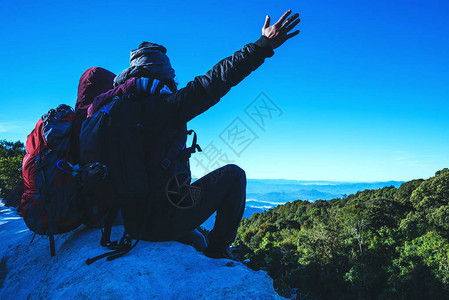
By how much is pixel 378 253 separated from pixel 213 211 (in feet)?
148

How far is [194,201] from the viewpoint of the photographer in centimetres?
281

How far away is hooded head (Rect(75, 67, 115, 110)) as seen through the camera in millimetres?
4023

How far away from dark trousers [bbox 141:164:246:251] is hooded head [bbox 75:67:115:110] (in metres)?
2.21

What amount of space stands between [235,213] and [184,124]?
3.61 feet

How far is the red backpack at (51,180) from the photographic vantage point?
3.01 m

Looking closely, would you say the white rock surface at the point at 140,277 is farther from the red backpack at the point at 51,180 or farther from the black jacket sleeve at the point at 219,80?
the black jacket sleeve at the point at 219,80

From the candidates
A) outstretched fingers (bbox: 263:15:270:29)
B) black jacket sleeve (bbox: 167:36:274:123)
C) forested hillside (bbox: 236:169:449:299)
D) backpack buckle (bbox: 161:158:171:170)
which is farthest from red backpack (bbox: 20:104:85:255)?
forested hillside (bbox: 236:169:449:299)

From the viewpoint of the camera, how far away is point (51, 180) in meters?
3.02

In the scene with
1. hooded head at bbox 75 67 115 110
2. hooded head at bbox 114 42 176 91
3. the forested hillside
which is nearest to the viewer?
hooded head at bbox 114 42 176 91

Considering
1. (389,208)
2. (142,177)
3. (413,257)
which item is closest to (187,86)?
(142,177)

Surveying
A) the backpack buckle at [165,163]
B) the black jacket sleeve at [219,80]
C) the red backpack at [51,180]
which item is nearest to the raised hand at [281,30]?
the black jacket sleeve at [219,80]

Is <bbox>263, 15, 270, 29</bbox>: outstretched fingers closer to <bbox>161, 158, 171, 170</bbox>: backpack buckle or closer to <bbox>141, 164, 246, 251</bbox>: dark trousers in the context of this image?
<bbox>141, 164, 246, 251</bbox>: dark trousers

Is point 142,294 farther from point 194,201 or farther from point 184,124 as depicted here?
point 184,124

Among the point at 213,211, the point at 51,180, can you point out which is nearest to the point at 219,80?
the point at 213,211
